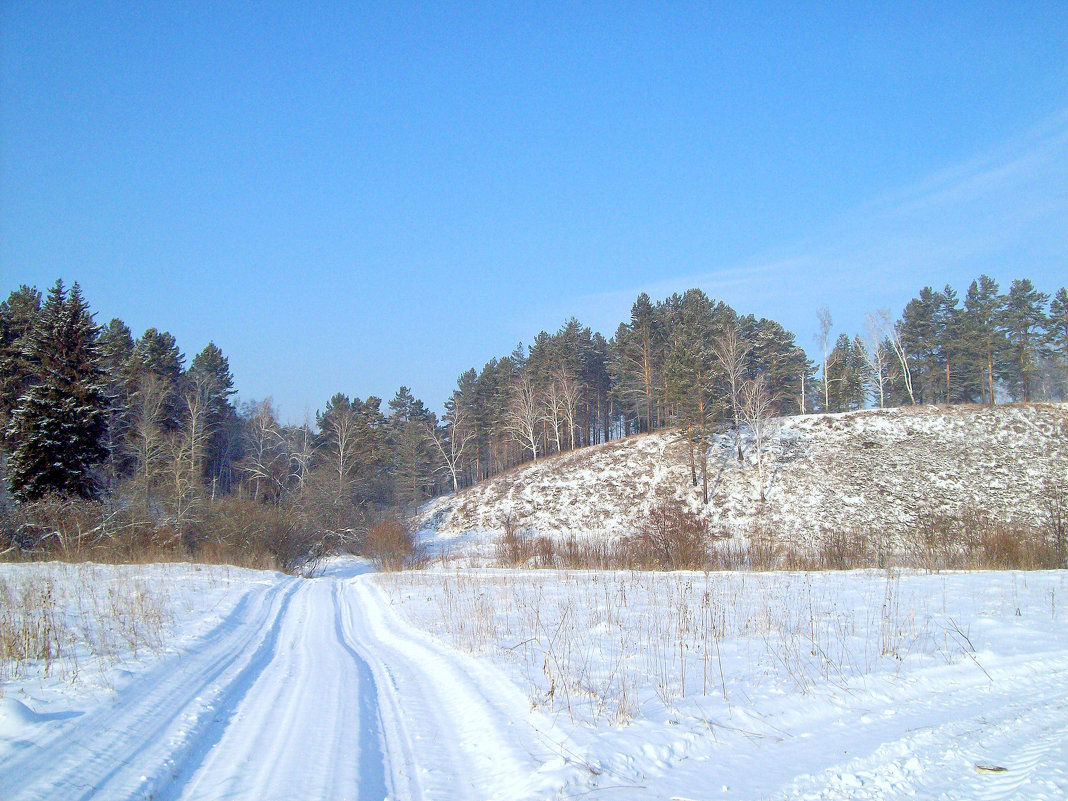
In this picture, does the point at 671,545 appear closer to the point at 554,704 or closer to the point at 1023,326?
the point at 554,704

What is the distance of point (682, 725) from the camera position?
4.63m

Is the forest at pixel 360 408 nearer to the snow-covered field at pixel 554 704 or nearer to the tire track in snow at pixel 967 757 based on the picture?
the snow-covered field at pixel 554 704

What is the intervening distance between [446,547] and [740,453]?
970 inches

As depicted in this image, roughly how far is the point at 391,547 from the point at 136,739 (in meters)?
25.5

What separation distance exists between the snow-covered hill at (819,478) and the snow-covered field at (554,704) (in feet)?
94.9

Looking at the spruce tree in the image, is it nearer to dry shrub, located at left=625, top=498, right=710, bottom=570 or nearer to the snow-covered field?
the snow-covered field

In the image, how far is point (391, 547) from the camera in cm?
2903

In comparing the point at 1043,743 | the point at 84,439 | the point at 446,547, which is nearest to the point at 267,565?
the point at 84,439

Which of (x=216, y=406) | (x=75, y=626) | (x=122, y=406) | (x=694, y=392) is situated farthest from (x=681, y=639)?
(x=216, y=406)

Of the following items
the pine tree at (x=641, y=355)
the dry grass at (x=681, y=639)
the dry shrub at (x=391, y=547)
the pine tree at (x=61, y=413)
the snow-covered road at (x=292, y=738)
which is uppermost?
the pine tree at (x=641, y=355)

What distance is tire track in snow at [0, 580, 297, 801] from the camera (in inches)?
143

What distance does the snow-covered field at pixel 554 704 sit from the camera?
3736mm

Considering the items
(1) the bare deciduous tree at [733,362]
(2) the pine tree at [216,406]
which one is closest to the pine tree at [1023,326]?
(1) the bare deciduous tree at [733,362]

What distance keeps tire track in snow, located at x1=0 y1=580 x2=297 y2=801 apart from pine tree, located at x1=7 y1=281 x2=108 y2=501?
79.8 ft
